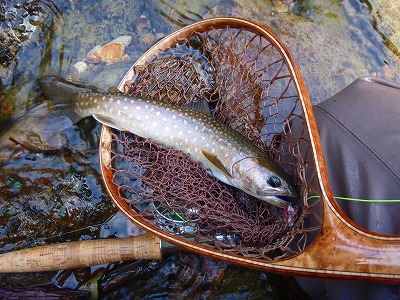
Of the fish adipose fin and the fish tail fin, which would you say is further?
the fish tail fin

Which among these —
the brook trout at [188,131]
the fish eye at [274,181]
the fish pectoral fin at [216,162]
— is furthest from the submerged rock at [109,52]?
the fish eye at [274,181]

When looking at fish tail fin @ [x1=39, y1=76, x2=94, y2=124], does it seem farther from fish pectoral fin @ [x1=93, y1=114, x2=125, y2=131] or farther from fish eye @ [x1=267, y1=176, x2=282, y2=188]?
fish eye @ [x1=267, y1=176, x2=282, y2=188]

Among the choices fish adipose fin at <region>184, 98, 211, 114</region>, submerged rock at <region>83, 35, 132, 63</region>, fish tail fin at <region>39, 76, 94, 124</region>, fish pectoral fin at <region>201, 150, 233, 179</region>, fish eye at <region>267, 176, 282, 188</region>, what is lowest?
fish eye at <region>267, 176, 282, 188</region>

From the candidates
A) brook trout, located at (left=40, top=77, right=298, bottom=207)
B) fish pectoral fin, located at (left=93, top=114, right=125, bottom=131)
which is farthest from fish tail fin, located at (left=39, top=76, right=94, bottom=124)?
fish pectoral fin, located at (left=93, top=114, right=125, bottom=131)

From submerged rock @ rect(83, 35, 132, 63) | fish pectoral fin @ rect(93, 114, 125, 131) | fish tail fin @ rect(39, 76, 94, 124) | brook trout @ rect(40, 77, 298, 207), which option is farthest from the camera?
submerged rock @ rect(83, 35, 132, 63)

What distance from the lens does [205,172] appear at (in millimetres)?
2688

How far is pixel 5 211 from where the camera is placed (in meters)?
2.91

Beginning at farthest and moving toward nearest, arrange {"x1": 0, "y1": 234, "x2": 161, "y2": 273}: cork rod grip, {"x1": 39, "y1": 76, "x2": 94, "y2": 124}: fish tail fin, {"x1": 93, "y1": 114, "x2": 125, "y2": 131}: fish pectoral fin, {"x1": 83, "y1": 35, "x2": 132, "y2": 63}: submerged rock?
{"x1": 83, "y1": 35, "x2": 132, "y2": 63}: submerged rock
{"x1": 39, "y1": 76, "x2": 94, "y2": 124}: fish tail fin
{"x1": 93, "y1": 114, "x2": 125, "y2": 131}: fish pectoral fin
{"x1": 0, "y1": 234, "x2": 161, "y2": 273}: cork rod grip

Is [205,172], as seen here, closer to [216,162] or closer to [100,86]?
[216,162]

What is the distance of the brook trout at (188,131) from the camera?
8.27ft

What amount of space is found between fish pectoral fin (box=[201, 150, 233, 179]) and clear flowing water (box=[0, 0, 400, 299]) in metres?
0.83

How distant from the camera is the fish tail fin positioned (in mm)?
2900

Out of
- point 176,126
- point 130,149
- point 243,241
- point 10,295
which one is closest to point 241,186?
point 243,241

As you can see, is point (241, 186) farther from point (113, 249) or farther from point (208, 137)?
point (113, 249)
